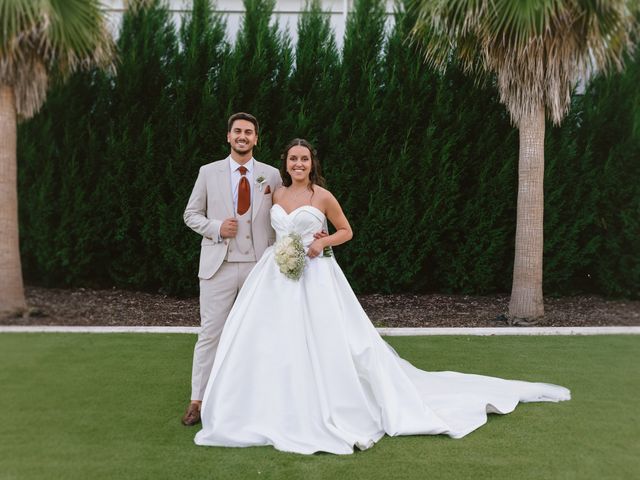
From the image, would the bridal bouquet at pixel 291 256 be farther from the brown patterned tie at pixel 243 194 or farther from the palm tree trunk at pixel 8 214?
the palm tree trunk at pixel 8 214

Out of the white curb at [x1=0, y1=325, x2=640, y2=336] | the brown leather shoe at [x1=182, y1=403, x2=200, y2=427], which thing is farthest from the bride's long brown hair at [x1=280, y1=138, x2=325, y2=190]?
the white curb at [x1=0, y1=325, x2=640, y2=336]

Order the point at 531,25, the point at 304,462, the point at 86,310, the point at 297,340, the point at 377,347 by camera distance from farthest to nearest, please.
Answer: the point at 86,310 < the point at 531,25 < the point at 377,347 < the point at 297,340 < the point at 304,462

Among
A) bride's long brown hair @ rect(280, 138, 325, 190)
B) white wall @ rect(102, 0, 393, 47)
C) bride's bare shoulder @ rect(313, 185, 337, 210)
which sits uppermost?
white wall @ rect(102, 0, 393, 47)

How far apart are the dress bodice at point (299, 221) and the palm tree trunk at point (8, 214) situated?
5.09 metres

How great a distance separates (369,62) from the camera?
28.6 feet

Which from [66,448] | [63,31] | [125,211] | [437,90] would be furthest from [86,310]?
[437,90]

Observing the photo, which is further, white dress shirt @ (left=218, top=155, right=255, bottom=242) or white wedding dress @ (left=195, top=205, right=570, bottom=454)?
white dress shirt @ (left=218, top=155, right=255, bottom=242)

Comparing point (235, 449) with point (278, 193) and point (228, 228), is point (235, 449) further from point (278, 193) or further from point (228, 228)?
point (278, 193)

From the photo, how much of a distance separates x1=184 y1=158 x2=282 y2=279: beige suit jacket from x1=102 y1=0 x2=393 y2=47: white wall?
5.30m

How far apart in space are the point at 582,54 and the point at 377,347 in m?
5.08

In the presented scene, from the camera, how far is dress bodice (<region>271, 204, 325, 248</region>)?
13.6 feet

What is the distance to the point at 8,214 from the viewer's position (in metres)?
7.86

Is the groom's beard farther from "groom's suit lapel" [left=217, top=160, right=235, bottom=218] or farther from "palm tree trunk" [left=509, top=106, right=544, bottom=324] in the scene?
"palm tree trunk" [left=509, top=106, right=544, bottom=324]

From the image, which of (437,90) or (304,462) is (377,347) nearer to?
(304,462)
